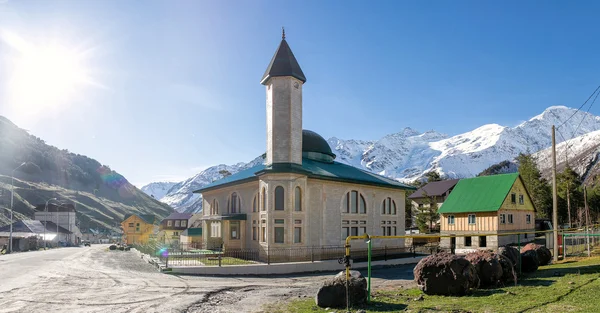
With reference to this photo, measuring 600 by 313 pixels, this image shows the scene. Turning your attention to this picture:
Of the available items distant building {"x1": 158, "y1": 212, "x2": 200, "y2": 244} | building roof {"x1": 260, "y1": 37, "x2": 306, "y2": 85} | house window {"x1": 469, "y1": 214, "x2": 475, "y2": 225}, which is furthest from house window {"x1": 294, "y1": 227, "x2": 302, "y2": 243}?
distant building {"x1": 158, "y1": 212, "x2": 200, "y2": 244}

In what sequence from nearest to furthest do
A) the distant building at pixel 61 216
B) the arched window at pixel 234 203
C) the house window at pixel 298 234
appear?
the house window at pixel 298 234, the arched window at pixel 234 203, the distant building at pixel 61 216

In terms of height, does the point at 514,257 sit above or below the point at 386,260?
above

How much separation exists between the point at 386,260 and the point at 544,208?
50.5 meters

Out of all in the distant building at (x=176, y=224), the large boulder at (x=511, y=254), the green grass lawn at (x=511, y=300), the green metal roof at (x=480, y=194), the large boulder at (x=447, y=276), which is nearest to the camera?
the green grass lawn at (x=511, y=300)

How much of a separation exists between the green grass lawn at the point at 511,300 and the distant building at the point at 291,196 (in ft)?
48.7

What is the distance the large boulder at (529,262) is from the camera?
20.9m

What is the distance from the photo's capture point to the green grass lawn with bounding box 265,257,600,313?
1226 cm

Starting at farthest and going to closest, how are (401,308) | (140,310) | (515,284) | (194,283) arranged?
(194,283) < (515,284) < (140,310) < (401,308)

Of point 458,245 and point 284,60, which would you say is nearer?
point 284,60

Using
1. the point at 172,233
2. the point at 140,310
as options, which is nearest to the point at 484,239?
the point at 140,310

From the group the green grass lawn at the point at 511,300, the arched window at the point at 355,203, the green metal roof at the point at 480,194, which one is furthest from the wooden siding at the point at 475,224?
the green grass lawn at the point at 511,300

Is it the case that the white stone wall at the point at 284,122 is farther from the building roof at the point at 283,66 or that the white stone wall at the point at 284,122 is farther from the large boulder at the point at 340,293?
the large boulder at the point at 340,293

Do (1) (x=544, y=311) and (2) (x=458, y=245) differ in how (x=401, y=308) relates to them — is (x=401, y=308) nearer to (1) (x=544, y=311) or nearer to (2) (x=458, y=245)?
(1) (x=544, y=311)

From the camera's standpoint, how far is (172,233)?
275 ft
